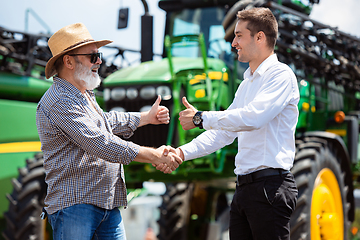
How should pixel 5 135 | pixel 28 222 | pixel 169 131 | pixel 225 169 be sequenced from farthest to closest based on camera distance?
pixel 5 135 < pixel 225 169 < pixel 169 131 < pixel 28 222

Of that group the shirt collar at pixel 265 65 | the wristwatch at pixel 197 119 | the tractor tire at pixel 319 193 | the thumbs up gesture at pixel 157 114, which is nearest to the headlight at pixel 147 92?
the tractor tire at pixel 319 193

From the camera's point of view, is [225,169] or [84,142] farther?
[225,169]

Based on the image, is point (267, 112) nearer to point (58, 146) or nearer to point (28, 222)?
point (58, 146)

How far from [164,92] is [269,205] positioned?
289 cm

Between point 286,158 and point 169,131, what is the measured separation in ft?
9.03

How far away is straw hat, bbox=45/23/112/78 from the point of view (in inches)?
94.7

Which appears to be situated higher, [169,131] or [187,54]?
[187,54]

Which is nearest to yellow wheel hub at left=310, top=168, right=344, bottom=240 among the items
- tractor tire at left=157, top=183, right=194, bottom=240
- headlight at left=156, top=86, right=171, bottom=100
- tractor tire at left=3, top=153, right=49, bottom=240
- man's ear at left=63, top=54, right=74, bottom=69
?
headlight at left=156, top=86, right=171, bottom=100

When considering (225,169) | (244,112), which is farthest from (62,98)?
(225,169)

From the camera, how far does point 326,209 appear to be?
4383 mm

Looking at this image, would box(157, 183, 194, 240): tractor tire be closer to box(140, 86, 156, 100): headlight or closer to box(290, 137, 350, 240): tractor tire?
box(140, 86, 156, 100): headlight

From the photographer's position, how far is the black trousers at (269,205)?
2.23 meters

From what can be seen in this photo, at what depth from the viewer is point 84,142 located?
2215mm

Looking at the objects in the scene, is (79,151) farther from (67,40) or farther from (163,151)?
(67,40)
